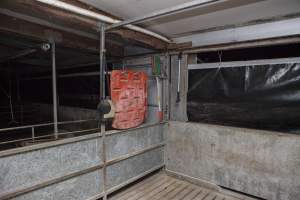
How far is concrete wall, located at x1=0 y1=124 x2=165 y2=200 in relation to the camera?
164cm

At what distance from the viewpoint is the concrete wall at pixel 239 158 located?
87.8 inches

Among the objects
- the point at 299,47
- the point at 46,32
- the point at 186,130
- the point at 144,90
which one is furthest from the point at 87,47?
the point at 299,47

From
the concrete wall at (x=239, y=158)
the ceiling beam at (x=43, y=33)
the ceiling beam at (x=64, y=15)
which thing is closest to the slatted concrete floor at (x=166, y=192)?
the concrete wall at (x=239, y=158)

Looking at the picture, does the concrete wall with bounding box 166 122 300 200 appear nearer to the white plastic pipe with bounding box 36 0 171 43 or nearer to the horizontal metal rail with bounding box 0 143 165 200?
the horizontal metal rail with bounding box 0 143 165 200

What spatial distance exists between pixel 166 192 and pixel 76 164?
50.9 inches

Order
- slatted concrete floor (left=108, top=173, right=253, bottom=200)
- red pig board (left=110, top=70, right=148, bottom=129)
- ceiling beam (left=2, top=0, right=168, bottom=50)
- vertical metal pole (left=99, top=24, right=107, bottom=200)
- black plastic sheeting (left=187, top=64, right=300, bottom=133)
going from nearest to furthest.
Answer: ceiling beam (left=2, top=0, right=168, bottom=50), vertical metal pole (left=99, top=24, right=107, bottom=200), black plastic sheeting (left=187, top=64, right=300, bottom=133), red pig board (left=110, top=70, right=148, bottom=129), slatted concrete floor (left=108, top=173, right=253, bottom=200)

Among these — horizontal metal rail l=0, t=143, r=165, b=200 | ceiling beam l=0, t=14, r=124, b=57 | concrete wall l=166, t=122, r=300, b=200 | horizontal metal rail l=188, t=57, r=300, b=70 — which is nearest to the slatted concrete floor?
concrete wall l=166, t=122, r=300, b=200

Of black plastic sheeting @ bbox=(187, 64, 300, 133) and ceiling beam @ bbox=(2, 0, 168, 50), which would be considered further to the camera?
black plastic sheeting @ bbox=(187, 64, 300, 133)

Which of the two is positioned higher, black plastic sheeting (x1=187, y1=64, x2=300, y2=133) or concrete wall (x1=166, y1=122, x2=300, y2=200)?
black plastic sheeting (x1=187, y1=64, x2=300, y2=133)

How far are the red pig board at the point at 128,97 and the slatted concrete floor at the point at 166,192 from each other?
886mm

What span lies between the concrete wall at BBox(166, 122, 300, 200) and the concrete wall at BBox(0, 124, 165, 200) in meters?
0.45

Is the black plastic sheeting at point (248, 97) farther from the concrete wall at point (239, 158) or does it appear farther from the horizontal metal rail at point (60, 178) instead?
the horizontal metal rail at point (60, 178)

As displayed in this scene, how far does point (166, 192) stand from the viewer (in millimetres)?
2645

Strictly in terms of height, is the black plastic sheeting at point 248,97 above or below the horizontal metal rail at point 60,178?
above
